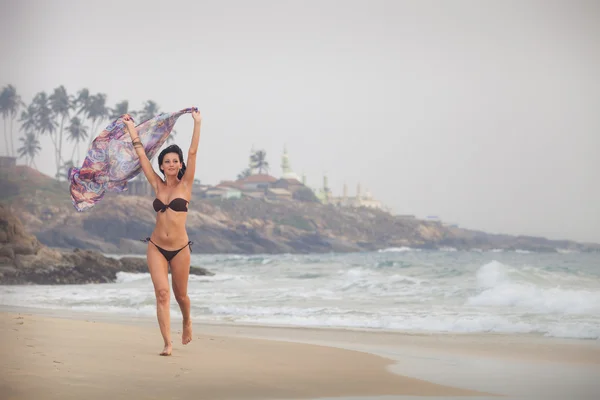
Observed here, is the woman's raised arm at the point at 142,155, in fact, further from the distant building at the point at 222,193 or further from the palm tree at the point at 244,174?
the palm tree at the point at 244,174

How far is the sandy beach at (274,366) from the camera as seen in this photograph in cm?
566

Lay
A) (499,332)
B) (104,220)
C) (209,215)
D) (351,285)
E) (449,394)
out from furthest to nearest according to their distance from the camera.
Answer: (209,215) < (104,220) < (351,285) < (499,332) < (449,394)

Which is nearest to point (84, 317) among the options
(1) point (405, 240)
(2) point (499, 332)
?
(2) point (499, 332)

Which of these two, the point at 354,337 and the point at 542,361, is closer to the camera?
the point at 542,361

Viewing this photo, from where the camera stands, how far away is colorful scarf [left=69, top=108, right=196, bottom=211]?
688cm

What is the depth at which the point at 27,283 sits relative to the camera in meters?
22.8

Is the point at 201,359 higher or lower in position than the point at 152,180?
lower

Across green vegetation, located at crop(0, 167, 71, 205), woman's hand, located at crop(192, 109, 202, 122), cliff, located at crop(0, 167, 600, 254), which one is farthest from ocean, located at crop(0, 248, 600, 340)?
green vegetation, located at crop(0, 167, 71, 205)

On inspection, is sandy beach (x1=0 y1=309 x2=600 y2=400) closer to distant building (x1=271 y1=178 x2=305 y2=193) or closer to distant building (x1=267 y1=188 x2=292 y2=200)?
distant building (x1=267 y1=188 x2=292 y2=200)

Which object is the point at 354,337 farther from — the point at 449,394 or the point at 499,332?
the point at 449,394

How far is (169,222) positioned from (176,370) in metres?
1.08

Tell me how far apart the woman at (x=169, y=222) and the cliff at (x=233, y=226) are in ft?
188

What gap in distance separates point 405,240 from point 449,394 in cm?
10913

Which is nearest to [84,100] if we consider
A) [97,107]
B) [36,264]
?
[97,107]
